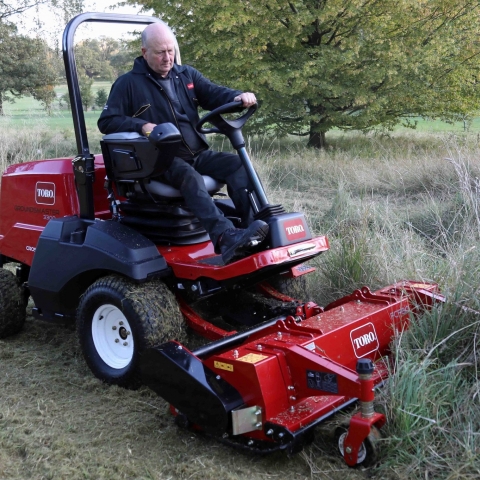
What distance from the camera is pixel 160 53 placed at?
3773 mm

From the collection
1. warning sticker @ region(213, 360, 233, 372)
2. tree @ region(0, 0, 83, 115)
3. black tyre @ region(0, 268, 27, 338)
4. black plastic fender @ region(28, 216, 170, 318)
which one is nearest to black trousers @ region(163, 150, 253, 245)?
black plastic fender @ region(28, 216, 170, 318)

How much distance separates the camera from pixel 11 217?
4527 millimetres

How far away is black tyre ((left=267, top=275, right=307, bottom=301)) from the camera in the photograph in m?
4.16

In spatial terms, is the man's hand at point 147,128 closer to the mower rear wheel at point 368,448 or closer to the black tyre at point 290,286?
the black tyre at point 290,286

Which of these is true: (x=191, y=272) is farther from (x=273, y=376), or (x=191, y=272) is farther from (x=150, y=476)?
(x=150, y=476)

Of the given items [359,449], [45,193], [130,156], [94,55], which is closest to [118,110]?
[130,156]

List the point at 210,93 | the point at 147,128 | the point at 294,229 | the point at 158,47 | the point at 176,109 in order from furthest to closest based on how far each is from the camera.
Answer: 1. the point at 210,93
2. the point at 176,109
3. the point at 158,47
4. the point at 147,128
5. the point at 294,229

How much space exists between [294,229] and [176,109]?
1102mm

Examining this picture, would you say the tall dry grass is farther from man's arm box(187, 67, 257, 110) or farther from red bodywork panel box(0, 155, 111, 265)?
red bodywork panel box(0, 155, 111, 265)

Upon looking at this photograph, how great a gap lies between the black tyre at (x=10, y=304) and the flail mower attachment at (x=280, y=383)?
5.59 ft

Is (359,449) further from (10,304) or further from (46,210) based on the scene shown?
(10,304)

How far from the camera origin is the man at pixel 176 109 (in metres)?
3.61

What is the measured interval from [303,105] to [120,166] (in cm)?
743

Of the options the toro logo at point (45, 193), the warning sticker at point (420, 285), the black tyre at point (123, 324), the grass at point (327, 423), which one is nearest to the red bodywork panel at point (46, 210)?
the toro logo at point (45, 193)
